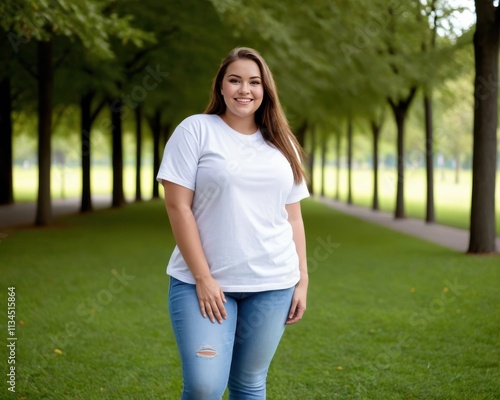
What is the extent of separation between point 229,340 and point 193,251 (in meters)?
0.43

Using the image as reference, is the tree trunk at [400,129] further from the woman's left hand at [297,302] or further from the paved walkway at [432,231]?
the woman's left hand at [297,302]

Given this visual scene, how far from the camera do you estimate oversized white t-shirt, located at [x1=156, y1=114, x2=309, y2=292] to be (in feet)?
9.46

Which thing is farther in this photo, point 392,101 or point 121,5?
point 392,101

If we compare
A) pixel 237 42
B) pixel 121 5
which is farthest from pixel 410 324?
pixel 121 5

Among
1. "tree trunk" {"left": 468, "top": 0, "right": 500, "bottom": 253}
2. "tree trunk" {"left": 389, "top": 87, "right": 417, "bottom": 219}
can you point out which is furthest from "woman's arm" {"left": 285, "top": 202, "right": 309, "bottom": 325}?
"tree trunk" {"left": 389, "top": 87, "right": 417, "bottom": 219}

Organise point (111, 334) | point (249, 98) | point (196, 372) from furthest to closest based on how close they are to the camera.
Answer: point (111, 334), point (249, 98), point (196, 372)

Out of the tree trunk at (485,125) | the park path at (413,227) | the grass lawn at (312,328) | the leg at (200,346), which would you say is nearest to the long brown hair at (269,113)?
the leg at (200,346)

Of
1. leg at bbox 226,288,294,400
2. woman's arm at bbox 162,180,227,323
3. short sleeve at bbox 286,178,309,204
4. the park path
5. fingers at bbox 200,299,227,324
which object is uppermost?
short sleeve at bbox 286,178,309,204

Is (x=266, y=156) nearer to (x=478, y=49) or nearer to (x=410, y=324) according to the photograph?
(x=410, y=324)

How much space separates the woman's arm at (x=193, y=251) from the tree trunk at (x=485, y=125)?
1105 centimetres

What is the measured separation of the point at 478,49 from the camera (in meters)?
13.0

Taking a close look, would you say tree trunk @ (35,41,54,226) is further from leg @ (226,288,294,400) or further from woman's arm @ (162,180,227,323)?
woman's arm @ (162,180,227,323)

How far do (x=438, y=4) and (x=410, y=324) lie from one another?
13.8m

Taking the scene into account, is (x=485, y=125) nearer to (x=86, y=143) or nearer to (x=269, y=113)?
(x=269, y=113)
